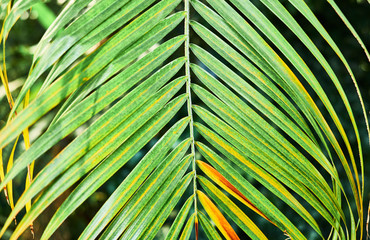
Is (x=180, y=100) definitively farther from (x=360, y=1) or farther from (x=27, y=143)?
(x=360, y=1)

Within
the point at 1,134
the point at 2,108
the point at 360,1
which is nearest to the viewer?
the point at 1,134

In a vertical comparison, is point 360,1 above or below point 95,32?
below

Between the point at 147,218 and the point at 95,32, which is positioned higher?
the point at 95,32

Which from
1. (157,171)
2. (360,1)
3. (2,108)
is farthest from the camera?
(2,108)

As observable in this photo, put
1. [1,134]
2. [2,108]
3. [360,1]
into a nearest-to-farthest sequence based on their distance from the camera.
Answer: [1,134], [360,1], [2,108]

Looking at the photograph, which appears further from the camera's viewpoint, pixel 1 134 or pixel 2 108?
pixel 2 108

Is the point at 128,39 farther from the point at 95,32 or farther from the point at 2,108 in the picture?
the point at 2,108

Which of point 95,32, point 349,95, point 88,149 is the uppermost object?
point 95,32

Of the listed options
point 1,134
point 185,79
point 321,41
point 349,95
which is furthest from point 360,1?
point 1,134

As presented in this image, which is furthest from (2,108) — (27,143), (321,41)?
(321,41)
